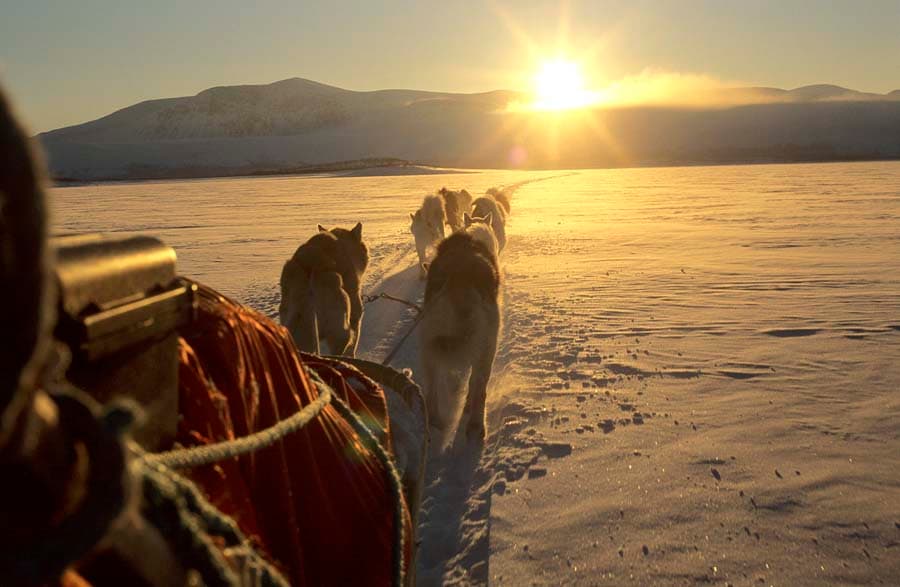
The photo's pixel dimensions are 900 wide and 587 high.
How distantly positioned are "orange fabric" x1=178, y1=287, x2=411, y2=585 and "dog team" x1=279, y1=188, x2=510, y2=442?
7.60 feet

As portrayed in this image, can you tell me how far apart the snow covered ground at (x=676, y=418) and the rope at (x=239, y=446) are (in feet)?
1.64

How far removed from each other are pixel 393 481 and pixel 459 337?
2.36 m

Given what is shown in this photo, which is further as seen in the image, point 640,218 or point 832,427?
point 640,218

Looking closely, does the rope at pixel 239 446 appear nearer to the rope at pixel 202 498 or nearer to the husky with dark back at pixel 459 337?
the rope at pixel 202 498

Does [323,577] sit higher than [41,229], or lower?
lower

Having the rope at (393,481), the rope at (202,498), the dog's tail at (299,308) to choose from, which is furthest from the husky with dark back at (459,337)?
the rope at (202,498)

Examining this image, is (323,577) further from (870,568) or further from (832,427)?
(832,427)

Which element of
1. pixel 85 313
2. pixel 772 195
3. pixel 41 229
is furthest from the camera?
pixel 772 195

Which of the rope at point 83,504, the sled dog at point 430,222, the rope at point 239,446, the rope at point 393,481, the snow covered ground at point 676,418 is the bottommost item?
the snow covered ground at point 676,418

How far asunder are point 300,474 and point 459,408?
3.18 metres

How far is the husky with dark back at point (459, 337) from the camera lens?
13.9 feet

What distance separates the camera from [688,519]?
3.21 meters

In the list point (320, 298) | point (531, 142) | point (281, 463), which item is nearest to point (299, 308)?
point (320, 298)

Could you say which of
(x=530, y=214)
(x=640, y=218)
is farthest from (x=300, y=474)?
(x=530, y=214)
